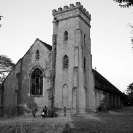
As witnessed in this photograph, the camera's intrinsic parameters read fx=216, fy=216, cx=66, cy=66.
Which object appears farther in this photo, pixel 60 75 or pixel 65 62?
pixel 65 62

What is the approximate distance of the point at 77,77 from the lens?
27984mm

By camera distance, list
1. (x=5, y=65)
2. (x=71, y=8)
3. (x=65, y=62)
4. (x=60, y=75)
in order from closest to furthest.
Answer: (x=60, y=75)
(x=65, y=62)
(x=71, y=8)
(x=5, y=65)

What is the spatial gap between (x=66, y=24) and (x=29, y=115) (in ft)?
45.5

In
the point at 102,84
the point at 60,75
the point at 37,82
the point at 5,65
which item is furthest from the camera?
the point at 5,65

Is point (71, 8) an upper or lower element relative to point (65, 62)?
upper

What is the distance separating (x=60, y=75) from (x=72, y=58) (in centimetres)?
286

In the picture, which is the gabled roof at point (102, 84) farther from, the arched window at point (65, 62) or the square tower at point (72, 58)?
the arched window at point (65, 62)

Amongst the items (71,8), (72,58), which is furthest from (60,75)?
(71,8)

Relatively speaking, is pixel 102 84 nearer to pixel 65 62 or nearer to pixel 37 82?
pixel 65 62

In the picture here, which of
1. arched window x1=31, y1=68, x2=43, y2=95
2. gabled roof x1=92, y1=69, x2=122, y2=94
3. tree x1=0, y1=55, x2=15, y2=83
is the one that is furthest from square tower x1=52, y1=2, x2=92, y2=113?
tree x1=0, y1=55, x2=15, y2=83

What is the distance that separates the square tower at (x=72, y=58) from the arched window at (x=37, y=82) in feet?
8.15

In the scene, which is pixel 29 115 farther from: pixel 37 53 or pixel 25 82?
pixel 37 53

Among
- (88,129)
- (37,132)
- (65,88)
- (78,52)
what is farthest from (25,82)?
(88,129)

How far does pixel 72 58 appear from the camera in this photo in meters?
29.1
